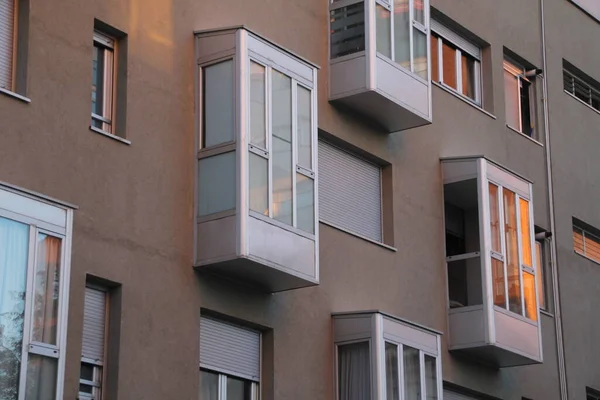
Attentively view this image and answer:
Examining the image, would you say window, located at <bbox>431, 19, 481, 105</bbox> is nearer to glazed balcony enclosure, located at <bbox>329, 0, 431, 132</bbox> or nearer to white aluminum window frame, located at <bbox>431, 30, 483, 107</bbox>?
white aluminum window frame, located at <bbox>431, 30, 483, 107</bbox>

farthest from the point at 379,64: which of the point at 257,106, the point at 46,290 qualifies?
the point at 46,290

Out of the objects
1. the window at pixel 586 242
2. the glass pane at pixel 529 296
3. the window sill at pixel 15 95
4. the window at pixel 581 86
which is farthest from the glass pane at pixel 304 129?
the window at pixel 581 86

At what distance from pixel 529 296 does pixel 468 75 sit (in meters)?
4.58

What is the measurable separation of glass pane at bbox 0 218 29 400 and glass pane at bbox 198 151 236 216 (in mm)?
3611

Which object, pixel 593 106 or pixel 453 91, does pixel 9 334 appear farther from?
pixel 593 106

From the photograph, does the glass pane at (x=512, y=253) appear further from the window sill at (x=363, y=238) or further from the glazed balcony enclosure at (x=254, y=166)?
the glazed balcony enclosure at (x=254, y=166)

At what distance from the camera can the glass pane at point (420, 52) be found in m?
23.6

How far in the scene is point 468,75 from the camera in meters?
26.9

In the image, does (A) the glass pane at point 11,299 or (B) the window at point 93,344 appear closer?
(A) the glass pane at point 11,299

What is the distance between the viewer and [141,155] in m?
18.4

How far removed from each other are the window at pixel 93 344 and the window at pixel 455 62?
9711 millimetres

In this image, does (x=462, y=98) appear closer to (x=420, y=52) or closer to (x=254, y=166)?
(x=420, y=52)

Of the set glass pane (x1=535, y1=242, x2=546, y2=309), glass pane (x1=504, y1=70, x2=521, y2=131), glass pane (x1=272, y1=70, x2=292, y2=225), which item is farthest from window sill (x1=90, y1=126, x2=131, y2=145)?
glass pane (x1=504, y1=70, x2=521, y2=131)

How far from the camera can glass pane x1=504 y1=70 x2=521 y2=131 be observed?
91.6 ft
